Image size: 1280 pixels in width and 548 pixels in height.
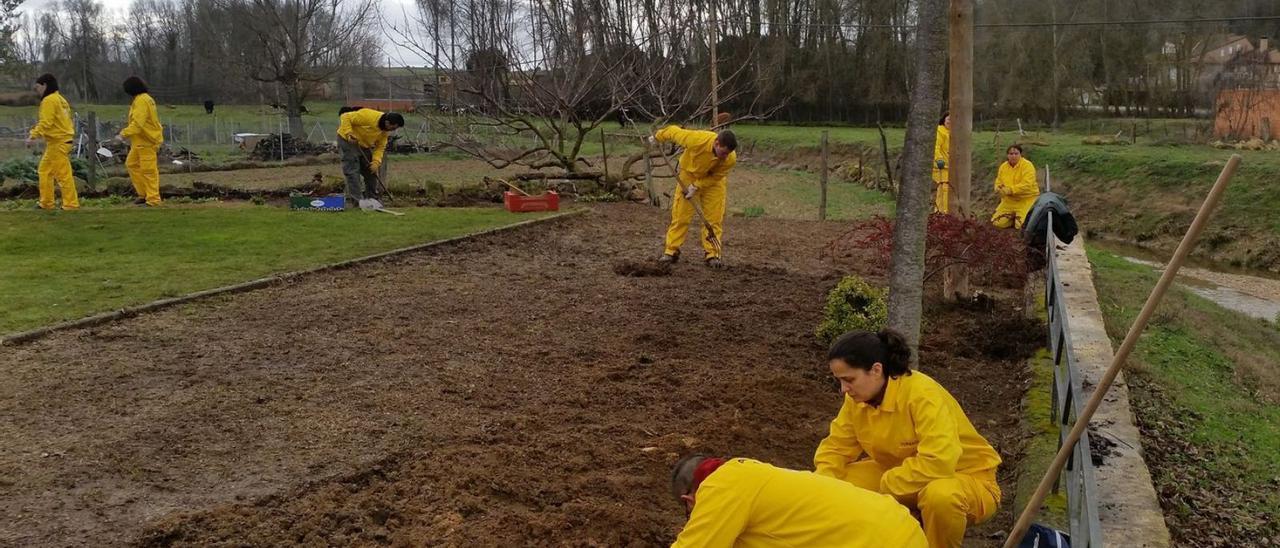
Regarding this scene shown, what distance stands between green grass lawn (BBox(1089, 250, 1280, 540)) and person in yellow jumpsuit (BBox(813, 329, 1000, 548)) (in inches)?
45.4

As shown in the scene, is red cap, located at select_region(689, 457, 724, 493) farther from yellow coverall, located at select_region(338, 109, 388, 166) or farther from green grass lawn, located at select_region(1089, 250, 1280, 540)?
yellow coverall, located at select_region(338, 109, 388, 166)

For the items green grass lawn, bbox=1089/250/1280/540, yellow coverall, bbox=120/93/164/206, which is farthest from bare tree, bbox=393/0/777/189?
green grass lawn, bbox=1089/250/1280/540

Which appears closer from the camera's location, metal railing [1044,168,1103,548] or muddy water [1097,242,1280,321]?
metal railing [1044,168,1103,548]

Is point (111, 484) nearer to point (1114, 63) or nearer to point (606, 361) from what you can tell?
point (606, 361)

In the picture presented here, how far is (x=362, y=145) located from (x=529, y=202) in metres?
2.51

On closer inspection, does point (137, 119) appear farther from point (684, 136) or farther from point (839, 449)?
point (839, 449)

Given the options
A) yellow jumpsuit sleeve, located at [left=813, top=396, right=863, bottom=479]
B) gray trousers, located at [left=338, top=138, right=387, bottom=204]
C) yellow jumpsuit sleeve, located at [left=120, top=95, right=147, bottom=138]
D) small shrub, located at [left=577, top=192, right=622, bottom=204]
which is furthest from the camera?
small shrub, located at [left=577, top=192, right=622, bottom=204]

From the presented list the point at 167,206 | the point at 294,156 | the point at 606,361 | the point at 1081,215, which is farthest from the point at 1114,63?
the point at 606,361

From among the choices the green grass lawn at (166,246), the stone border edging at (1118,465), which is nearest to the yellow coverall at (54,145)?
the green grass lawn at (166,246)

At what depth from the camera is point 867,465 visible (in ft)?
14.5

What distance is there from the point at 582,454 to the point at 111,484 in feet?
7.38

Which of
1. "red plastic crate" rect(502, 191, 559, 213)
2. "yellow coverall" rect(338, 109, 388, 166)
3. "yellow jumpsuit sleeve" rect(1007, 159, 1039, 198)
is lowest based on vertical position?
"red plastic crate" rect(502, 191, 559, 213)

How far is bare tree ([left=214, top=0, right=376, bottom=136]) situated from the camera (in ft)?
131

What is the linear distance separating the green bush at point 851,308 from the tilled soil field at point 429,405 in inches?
12.8
